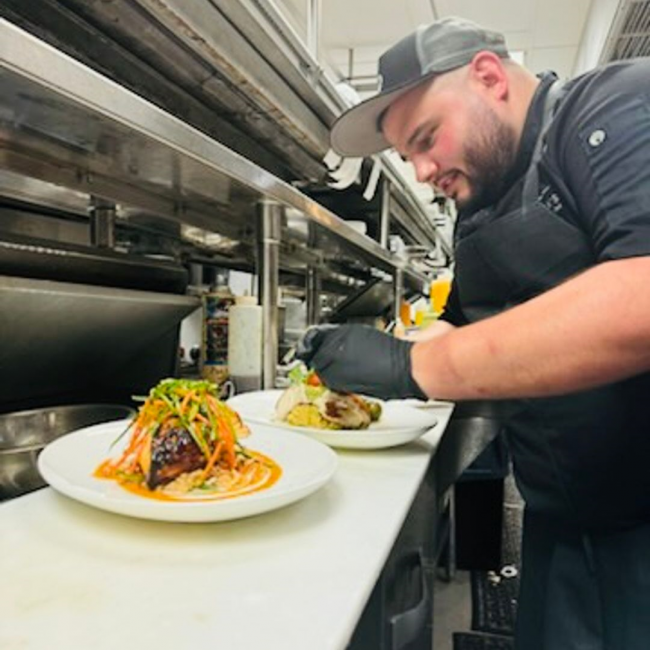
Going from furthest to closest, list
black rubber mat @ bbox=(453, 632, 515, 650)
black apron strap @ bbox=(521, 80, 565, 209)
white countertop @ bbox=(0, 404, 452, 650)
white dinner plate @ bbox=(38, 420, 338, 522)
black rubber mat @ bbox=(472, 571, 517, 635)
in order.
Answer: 1. black rubber mat @ bbox=(472, 571, 517, 635)
2. black rubber mat @ bbox=(453, 632, 515, 650)
3. black apron strap @ bbox=(521, 80, 565, 209)
4. white dinner plate @ bbox=(38, 420, 338, 522)
5. white countertop @ bbox=(0, 404, 452, 650)

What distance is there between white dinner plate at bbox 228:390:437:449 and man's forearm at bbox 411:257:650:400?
0.64 feet

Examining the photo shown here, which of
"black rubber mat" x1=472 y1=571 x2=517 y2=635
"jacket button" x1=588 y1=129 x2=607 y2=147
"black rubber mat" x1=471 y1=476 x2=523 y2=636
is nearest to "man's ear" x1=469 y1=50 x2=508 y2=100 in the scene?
"jacket button" x1=588 y1=129 x2=607 y2=147

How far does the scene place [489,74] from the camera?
3.90 ft

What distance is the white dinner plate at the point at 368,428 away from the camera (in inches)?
40.3

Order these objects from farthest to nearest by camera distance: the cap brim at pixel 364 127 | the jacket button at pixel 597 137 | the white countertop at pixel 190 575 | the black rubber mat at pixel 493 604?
the black rubber mat at pixel 493 604 → the cap brim at pixel 364 127 → the jacket button at pixel 597 137 → the white countertop at pixel 190 575

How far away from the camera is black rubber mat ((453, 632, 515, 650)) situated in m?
2.22

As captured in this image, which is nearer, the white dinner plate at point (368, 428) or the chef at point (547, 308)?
the chef at point (547, 308)

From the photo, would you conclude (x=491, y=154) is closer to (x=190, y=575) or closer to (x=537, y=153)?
(x=537, y=153)

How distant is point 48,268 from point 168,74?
622 millimetres

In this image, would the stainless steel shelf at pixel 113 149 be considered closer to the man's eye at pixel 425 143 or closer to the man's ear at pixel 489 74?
the man's eye at pixel 425 143

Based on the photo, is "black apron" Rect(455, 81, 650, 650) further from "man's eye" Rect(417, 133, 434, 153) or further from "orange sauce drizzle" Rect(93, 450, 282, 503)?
"orange sauce drizzle" Rect(93, 450, 282, 503)

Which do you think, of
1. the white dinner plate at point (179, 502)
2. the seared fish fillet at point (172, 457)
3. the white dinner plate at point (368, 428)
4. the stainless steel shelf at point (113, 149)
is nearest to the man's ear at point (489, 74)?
the stainless steel shelf at point (113, 149)

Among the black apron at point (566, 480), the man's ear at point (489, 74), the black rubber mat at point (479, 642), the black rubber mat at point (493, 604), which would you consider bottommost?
the black rubber mat at point (493, 604)

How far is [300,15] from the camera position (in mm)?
3973
